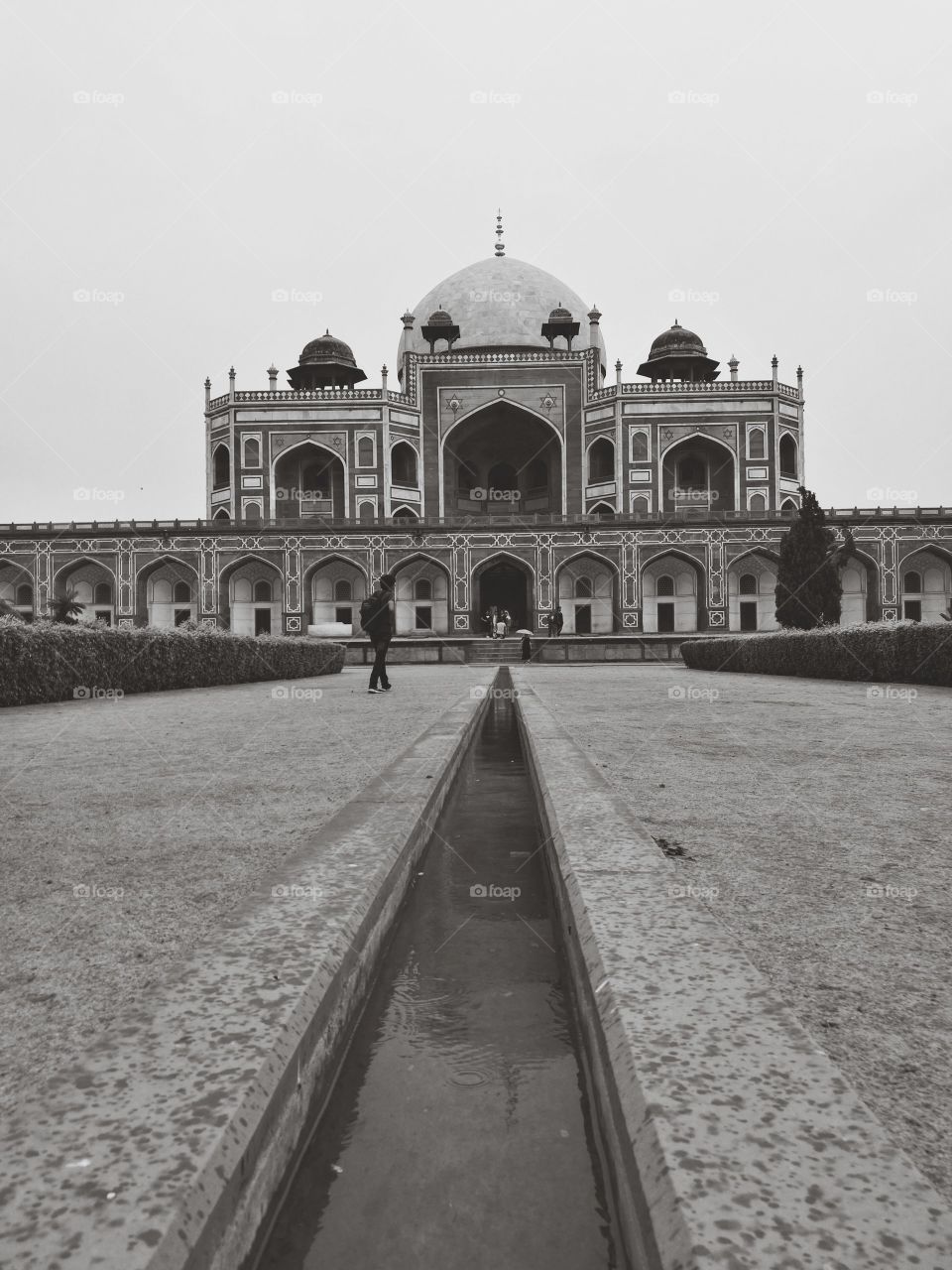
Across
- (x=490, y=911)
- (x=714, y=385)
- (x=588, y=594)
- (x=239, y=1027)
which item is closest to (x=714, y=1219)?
(x=239, y=1027)

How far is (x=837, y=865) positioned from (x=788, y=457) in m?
36.5

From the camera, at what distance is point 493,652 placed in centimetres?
2462

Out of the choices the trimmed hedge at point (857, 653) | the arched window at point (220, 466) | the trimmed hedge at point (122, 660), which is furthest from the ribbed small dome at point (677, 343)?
the trimmed hedge at point (122, 660)

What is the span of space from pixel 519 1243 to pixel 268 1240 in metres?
0.29

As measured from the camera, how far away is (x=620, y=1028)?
4.06 feet

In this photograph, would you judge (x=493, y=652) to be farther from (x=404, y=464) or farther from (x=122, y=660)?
(x=122, y=660)

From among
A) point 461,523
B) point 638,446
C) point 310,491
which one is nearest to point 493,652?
point 461,523

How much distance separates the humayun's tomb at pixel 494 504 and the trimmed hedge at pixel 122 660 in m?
15.9

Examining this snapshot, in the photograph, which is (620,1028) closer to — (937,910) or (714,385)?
(937,910)

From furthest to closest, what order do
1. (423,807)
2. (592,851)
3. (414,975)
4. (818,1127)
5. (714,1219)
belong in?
(423,807) < (592,851) < (414,975) < (818,1127) < (714,1219)

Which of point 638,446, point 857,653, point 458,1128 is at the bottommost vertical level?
point 458,1128

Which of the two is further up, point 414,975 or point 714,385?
point 714,385

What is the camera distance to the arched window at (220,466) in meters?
36.2

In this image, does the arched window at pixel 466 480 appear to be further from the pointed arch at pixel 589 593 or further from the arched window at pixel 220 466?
the pointed arch at pixel 589 593
